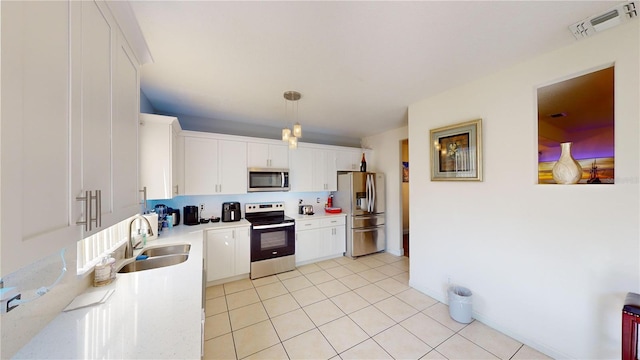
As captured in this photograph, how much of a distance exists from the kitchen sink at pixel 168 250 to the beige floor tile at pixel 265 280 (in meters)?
1.26

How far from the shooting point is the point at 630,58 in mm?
1451

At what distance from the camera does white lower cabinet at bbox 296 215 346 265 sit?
3.74 m

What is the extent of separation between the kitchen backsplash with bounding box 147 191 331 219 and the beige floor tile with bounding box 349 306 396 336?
2.24 meters

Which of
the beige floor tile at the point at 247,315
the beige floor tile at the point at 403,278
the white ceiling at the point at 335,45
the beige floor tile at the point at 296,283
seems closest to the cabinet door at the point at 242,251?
the beige floor tile at the point at 296,283

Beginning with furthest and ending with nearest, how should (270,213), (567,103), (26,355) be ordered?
(270,213) < (567,103) < (26,355)

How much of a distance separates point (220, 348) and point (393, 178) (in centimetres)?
371

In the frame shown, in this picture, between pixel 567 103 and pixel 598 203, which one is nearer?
pixel 598 203

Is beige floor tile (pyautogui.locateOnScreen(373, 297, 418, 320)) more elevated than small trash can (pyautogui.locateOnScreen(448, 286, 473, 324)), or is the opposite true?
small trash can (pyautogui.locateOnScreen(448, 286, 473, 324))

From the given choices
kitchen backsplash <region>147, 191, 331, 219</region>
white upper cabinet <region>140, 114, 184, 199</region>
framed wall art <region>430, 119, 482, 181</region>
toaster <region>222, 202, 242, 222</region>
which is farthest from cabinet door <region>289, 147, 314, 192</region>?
framed wall art <region>430, 119, 482, 181</region>

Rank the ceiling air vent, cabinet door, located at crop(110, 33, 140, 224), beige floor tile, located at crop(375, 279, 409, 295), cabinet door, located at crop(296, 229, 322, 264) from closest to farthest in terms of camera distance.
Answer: cabinet door, located at crop(110, 33, 140, 224) → the ceiling air vent → beige floor tile, located at crop(375, 279, 409, 295) → cabinet door, located at crop(296, 229, 322, 264)

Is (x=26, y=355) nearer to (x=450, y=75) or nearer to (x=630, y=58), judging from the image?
(x=450, y=75)

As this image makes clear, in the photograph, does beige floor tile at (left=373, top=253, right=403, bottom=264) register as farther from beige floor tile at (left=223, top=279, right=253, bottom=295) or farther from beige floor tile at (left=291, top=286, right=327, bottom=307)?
beige floor tile at (left=223, top=279, right=253, bottom=295)

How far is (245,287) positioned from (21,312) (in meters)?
2.32

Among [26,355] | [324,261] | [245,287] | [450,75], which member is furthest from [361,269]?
[26,355]
